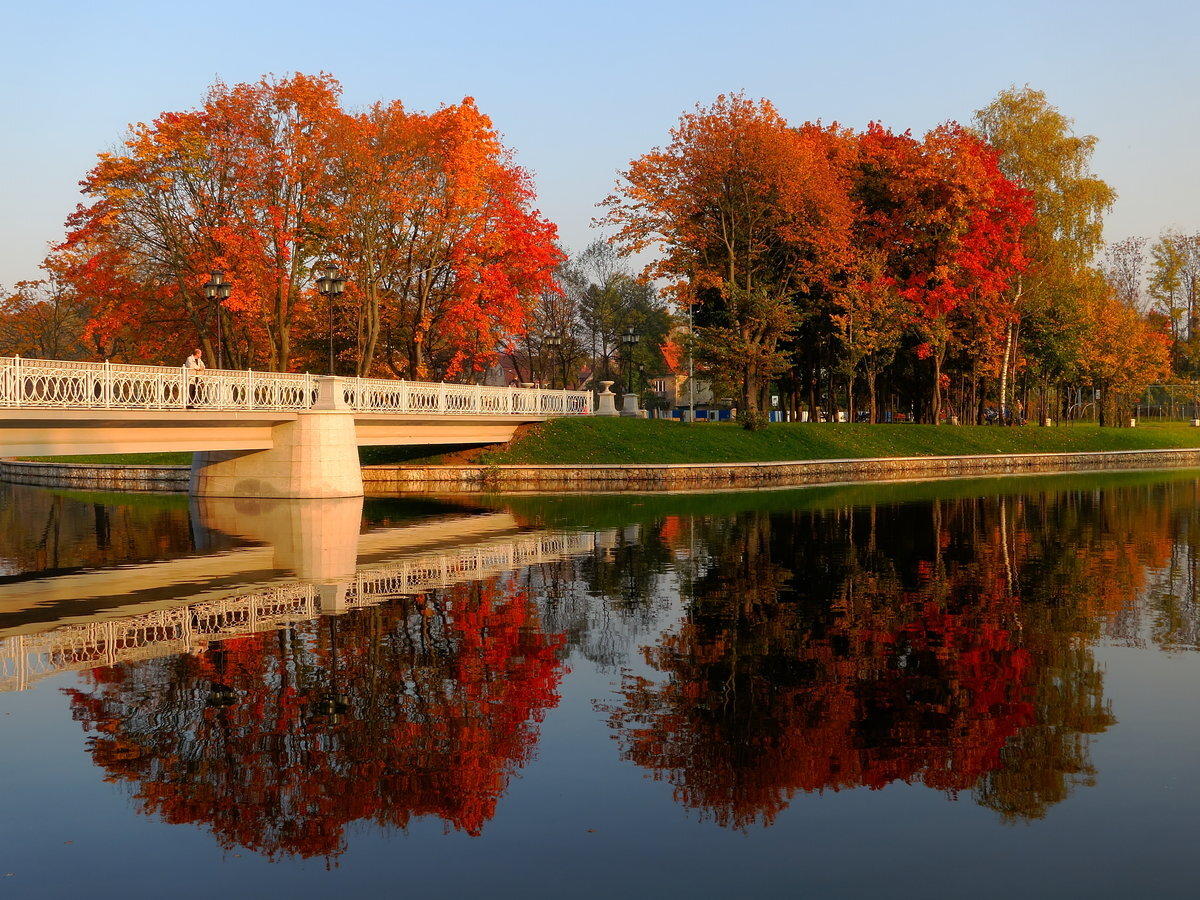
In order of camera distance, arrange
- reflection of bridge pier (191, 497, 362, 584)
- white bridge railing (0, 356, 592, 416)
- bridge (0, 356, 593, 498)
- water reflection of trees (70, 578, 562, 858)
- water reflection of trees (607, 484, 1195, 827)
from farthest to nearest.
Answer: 1. bridge (0, 356, 593, 498)
2. white bridge railing (0, 356, 592, 416)
3. reflection of bridge pier (191, 497, 362, 584)
4. water reflection of trees (607, 484, 1195, 827)
5. water reflection of trees (70, 578, 562, 858)

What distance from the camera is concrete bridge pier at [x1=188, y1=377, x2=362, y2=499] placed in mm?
32281

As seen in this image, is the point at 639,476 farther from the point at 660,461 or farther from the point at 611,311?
the point at 611,311

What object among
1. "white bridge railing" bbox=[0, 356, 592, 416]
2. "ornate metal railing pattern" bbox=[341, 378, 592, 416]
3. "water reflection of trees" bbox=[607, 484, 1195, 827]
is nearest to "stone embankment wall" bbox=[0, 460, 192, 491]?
"white bridge railing" bbox=[0, 356, 592, 416]

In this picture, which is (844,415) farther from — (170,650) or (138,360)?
(170,650)

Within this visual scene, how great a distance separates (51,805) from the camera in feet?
24.6

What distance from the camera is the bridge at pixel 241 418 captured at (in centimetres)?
2511

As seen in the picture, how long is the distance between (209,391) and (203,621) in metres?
16.8

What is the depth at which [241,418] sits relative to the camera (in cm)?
3033

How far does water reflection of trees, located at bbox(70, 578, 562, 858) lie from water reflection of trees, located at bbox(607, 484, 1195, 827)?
131cm

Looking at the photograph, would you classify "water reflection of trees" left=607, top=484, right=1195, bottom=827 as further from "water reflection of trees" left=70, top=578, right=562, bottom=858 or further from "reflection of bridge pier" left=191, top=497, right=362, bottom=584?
"reflection of bridge pier" left=191, top=497, right=362, bottom=584

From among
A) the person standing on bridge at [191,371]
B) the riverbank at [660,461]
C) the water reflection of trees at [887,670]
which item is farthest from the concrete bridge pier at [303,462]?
the water reflection of trees at [887,670]

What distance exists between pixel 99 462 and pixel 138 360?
10.8 meters

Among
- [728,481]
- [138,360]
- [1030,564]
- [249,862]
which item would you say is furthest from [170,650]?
[138,360]

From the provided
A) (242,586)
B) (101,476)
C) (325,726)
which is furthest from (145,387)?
(325,726)
